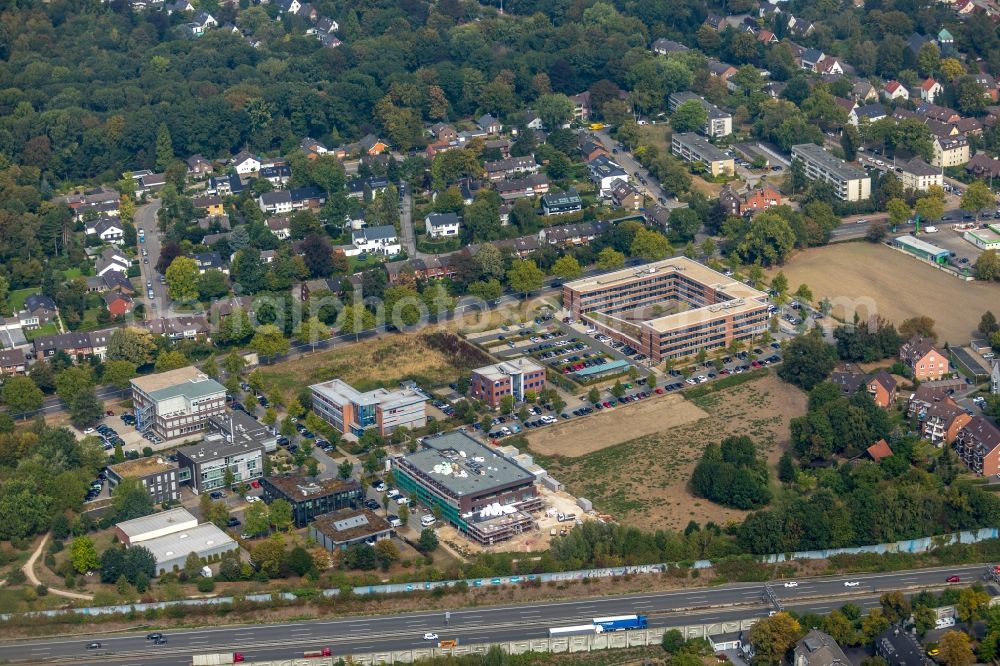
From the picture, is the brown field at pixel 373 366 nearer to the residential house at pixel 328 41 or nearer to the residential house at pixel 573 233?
the residential house at pixel 573 233

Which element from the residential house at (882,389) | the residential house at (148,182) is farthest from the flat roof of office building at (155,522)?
the residential house at (148,182)

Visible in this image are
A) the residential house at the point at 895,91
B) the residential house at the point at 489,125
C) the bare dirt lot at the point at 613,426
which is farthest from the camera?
the residential house at the point at 895,91

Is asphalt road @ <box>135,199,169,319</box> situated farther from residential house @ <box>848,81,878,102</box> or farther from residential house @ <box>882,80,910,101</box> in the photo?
residential house @ <box>882,80,910,101</box>

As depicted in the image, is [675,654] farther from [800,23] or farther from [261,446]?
[800,23]

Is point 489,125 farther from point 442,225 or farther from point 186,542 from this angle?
point 186,542

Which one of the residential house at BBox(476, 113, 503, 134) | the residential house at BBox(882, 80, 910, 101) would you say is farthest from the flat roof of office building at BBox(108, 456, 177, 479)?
the residential house at BBox(882, 80, 910, 101)

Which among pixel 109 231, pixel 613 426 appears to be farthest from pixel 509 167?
pixel 613 426
